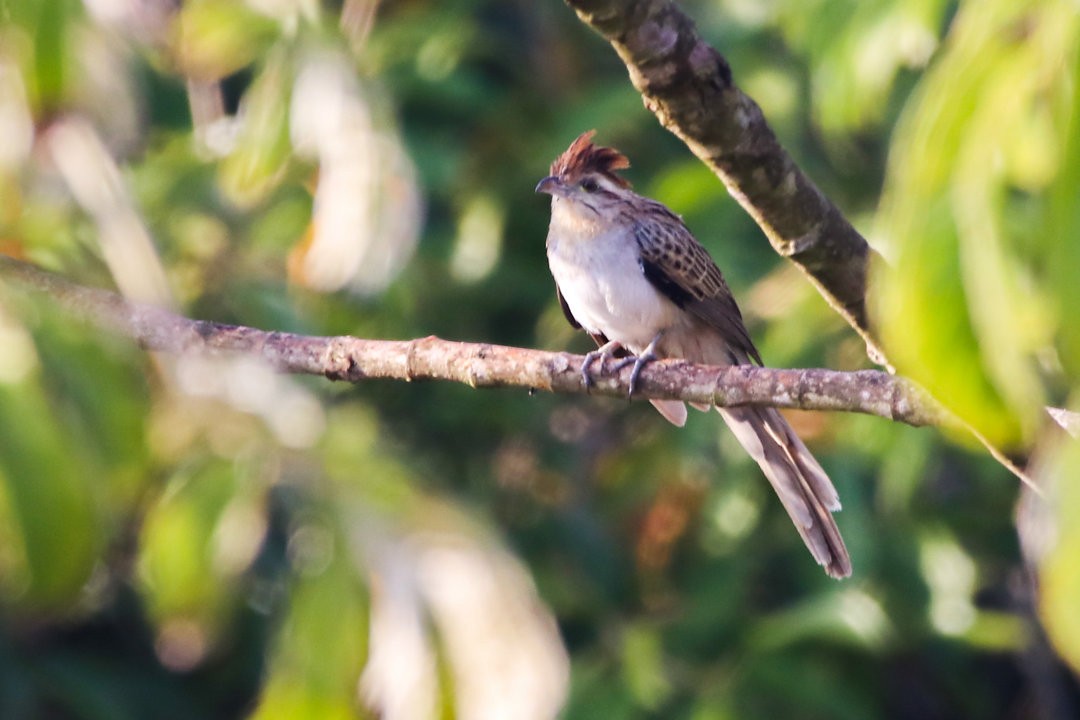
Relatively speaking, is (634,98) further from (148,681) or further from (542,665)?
(542,665)

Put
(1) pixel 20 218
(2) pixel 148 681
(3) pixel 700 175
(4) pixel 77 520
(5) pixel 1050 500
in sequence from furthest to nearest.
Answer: (2) pixel 148 681, (3) pixel 700 175, (1) pixel 20 218, (4) pixel 77 520, (5) pixel 1050 500

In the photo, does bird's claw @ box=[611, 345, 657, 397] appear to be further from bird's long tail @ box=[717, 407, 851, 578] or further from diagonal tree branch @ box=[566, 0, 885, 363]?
diagonal tree branch @ box=[566, 0, 885, 363]

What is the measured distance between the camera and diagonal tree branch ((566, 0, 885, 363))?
2.90 m

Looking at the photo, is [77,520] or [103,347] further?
[103,347]

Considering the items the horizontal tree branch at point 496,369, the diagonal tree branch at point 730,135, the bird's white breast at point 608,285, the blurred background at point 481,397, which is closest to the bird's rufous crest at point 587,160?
the bird's white breast at point 608,285

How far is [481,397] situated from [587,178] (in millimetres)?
2244

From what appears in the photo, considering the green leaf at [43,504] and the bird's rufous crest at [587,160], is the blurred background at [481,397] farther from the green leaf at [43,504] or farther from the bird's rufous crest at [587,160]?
the bird's rufous crest at [587,160]

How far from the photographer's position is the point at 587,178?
5762 mm

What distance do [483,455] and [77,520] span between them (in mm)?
6511

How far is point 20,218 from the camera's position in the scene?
149 inches

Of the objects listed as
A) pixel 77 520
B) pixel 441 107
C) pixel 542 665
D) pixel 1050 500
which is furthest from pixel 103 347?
pixel 441 107

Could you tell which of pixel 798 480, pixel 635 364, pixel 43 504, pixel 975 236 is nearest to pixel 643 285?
pixel 798 480

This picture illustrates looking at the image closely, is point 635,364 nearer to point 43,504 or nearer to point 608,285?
point 608,285

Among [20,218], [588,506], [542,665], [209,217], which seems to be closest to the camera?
[542,665]
